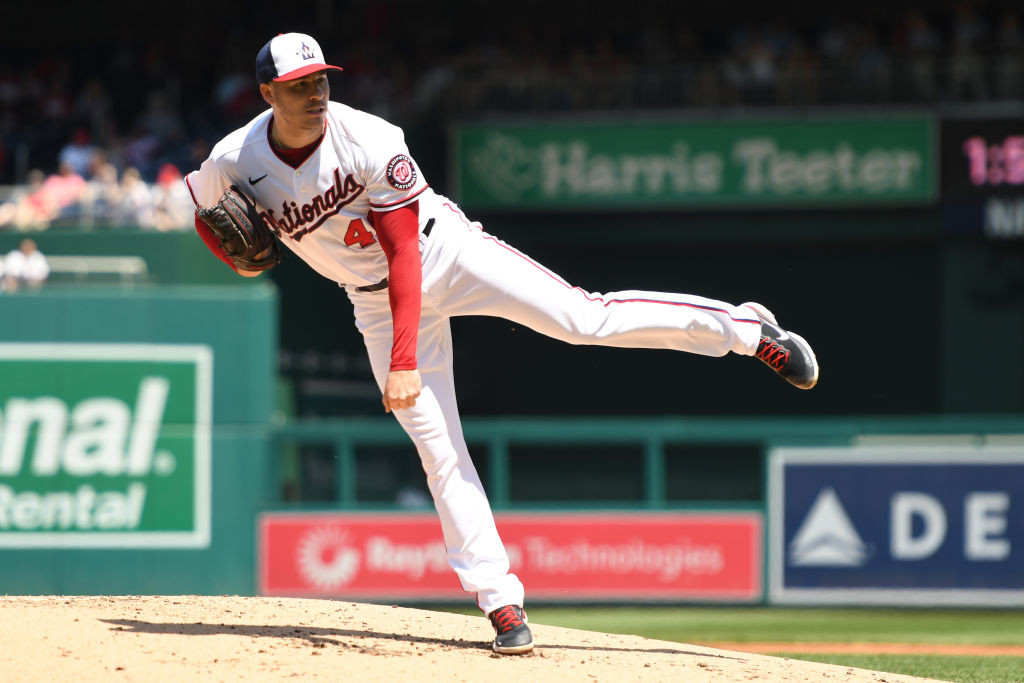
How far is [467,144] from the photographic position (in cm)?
1469

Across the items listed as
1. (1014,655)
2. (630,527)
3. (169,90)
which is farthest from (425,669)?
(169,90)

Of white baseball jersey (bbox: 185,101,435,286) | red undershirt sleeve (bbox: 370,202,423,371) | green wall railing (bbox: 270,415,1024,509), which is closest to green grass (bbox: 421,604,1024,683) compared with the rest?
green wall railing (bbox: 270,415,1024,509)

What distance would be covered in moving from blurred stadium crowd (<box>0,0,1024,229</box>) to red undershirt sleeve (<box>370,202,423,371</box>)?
23.7 feet

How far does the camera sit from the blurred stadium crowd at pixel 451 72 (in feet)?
45.1

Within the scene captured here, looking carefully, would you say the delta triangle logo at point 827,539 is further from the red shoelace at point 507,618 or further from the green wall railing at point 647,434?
the red shoelace at point 507,618

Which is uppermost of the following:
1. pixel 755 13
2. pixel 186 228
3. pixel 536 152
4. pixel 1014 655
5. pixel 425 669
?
pixel 755 13

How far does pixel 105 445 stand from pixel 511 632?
586 cm

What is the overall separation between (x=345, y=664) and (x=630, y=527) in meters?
5.82

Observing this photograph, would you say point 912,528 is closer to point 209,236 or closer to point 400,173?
point 400,173

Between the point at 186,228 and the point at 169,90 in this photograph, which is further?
the point at 169,90

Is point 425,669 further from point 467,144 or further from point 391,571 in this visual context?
point 467,144

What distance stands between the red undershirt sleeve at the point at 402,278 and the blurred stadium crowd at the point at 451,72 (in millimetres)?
7232

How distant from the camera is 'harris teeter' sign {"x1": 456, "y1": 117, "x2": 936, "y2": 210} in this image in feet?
46.6

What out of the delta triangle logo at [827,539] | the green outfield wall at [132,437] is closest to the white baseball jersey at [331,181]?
the green outfield wall at [132,437]
